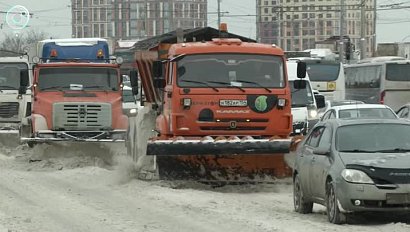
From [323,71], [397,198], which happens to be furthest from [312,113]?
[323,71]

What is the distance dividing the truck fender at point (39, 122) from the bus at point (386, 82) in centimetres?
2161

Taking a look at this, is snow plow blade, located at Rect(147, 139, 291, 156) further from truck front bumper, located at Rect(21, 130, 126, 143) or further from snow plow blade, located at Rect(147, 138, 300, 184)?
truck front bumper, located at Rect(21, 130, 126, 143)

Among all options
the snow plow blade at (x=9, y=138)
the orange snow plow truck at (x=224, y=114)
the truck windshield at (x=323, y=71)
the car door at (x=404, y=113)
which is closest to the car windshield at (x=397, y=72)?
the truck windshield at (x=323, y=71)

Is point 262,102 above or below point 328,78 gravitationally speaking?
above

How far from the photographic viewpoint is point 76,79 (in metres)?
22.1

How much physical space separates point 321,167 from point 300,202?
3.73 ft

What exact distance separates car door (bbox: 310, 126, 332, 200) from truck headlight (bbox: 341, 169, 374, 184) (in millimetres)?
627

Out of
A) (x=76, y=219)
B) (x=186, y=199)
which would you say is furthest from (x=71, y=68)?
(x=76, y=219)

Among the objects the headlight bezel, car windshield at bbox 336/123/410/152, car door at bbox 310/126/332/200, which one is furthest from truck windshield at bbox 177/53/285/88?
the headlight bezel

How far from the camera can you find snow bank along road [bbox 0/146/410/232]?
448 inches

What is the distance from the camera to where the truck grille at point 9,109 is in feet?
95.8

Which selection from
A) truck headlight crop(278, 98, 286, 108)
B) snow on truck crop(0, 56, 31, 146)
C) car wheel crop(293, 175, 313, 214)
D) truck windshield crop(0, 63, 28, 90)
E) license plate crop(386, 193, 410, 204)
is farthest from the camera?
truck windshield crop(0, 63, 28, 90)

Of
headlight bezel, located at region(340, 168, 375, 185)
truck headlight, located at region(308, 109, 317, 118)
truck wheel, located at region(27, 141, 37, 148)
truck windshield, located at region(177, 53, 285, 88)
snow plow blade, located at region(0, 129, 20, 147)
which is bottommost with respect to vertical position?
snow plow blade, located at region(0, 129, 20, 147)

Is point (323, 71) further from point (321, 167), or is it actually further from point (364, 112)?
point (321, 167)
